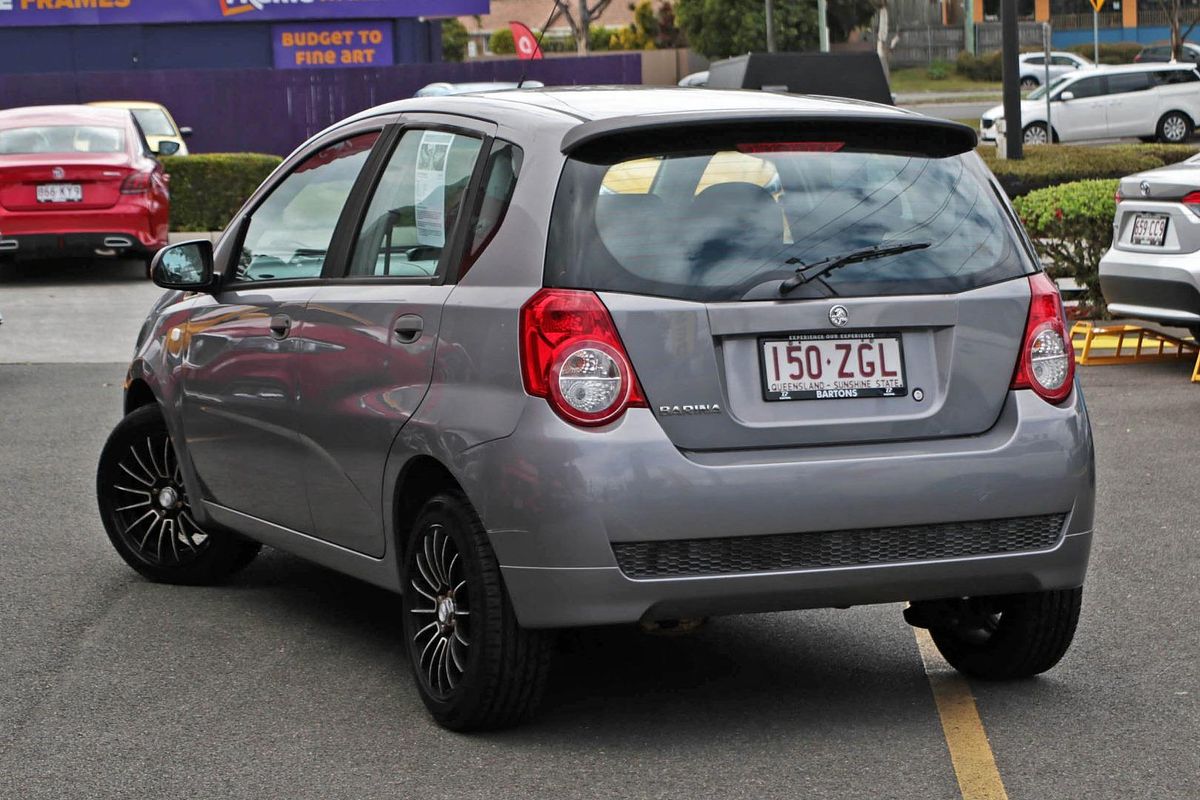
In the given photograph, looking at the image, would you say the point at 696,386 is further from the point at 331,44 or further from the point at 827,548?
the point at 331,44

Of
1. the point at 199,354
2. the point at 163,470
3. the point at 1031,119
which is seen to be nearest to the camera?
the point at 199,354

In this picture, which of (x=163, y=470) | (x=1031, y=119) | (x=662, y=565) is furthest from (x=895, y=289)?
(x=1031, y=119)

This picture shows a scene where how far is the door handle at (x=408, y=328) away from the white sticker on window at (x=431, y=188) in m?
0.22

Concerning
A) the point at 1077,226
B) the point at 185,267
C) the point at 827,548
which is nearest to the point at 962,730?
the point at 827,548

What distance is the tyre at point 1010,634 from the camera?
5195mm

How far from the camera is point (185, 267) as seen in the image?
6250 mm

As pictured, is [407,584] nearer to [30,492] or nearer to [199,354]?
[199,354]

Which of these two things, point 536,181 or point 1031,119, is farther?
point 1031,119

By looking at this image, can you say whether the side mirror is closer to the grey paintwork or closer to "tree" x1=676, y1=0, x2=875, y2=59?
the grey paintwork

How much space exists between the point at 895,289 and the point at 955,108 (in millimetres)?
47538

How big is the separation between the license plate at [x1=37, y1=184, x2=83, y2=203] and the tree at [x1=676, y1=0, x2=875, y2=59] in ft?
178

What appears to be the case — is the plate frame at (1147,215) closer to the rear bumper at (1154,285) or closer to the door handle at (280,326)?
the rear bumper at (1154,285)

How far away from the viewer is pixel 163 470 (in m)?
6.92

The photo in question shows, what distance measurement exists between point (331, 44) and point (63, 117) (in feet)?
71.1
